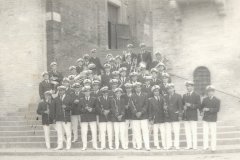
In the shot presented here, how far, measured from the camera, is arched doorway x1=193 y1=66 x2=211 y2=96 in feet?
52.7

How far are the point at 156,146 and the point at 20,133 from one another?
489 centimetres

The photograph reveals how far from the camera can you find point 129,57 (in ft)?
49.4

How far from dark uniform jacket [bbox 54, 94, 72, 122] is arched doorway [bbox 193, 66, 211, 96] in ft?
16.7

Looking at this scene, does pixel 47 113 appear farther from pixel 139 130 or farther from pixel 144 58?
pixel 144 58

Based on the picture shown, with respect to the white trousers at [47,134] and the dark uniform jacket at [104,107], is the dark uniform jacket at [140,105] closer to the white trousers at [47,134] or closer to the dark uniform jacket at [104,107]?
the dark uniform jacket at [104,107]

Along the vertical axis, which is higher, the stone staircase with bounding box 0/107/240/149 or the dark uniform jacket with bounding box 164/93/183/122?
→ the dark uniform jacket with bounding box 164/93/183/122

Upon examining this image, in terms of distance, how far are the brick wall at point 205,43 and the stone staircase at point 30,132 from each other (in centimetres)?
196

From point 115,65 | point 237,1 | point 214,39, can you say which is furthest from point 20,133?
point 237,1

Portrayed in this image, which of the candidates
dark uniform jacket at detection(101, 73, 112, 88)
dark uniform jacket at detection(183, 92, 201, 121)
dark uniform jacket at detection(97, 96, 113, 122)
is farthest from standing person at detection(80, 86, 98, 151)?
dark uniform jacket at detection(183, 92, 201, 121)

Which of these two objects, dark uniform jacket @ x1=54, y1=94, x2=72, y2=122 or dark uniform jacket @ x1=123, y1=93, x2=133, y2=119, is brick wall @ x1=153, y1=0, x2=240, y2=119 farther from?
dark uniform jacket @ x1=54, y1=94, x2=72, y2=122

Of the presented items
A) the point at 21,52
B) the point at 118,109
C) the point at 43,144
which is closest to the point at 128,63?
the point at 118,109

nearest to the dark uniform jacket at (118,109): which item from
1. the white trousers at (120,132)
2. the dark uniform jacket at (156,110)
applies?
the white trousers at (120,132)

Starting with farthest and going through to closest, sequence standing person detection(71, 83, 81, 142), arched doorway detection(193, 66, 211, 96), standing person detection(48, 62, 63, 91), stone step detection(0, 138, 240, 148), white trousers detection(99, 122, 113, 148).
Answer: arched doorway detection(193, 66, 211, 96) → standing person detection(48, 62, 63, 91) → standing person detection(71, 83, 81, 142) → white trousers detection(99, 122, 113, 148) → stone step detection(0, 138, 240, 148)

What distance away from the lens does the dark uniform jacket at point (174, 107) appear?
40.1ft
